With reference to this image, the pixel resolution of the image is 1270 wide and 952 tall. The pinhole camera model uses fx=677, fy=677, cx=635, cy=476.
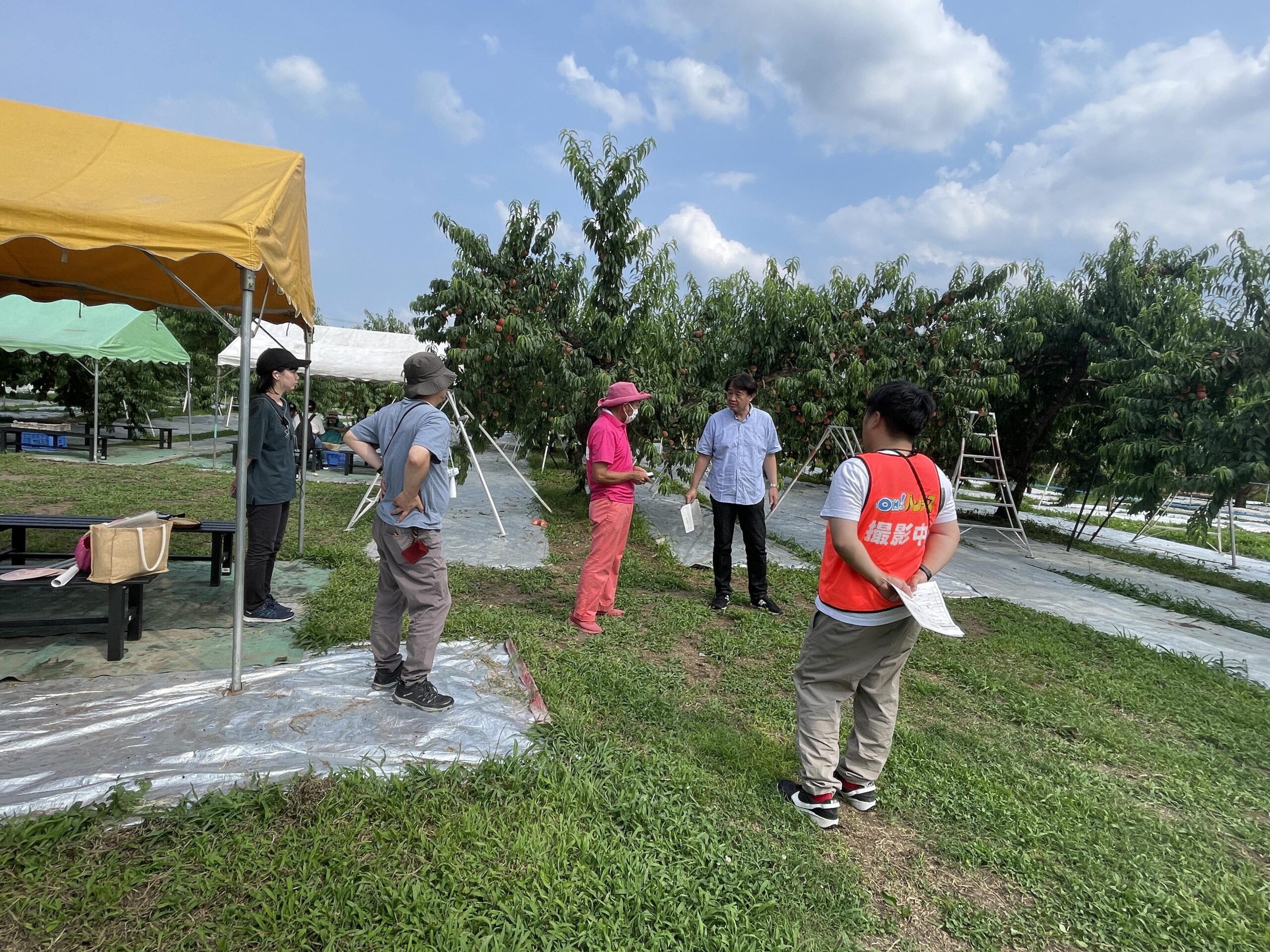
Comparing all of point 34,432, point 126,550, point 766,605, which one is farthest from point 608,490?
point 34,432

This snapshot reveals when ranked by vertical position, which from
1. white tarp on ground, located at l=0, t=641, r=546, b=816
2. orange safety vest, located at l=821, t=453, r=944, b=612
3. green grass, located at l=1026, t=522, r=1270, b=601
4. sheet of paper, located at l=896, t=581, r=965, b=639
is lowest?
white tarp on ground, located at l=0, t=641, r=546, b=816

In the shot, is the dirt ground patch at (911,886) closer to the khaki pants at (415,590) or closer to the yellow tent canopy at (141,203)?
the khaki pants at (415,590)

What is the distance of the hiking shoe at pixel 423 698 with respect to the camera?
3.30 meters

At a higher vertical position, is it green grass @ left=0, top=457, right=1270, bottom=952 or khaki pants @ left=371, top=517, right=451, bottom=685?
khaki pants @ left=371, top=517, right=451, bottom=685

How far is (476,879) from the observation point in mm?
2199

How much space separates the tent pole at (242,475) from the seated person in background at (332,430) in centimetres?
1279

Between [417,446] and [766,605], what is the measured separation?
3756 mm

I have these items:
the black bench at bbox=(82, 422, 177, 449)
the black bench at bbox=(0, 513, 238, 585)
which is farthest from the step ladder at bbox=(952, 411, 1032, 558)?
the black bench at bbox=(82, 422, 177, 449)

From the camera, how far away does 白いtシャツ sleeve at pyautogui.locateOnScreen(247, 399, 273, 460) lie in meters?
4.30

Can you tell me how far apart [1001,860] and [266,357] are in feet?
15.7

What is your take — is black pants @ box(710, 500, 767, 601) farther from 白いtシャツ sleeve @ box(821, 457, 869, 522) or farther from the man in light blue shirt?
白いtシャツ sleeve @ box(821, 457, 869, 522)

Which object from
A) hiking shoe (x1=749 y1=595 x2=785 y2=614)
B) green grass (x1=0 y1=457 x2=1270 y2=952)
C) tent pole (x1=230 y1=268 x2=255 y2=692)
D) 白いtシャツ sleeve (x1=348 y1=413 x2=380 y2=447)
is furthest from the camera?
hiking shoe (x1=749 y1=595 x2=785 y2=614)

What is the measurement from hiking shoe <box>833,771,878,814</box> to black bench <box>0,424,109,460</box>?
589 inches

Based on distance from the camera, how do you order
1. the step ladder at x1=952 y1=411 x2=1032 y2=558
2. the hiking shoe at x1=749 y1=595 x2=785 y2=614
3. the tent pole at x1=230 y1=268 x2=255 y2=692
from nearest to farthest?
the tent pole at x1=230 y1=268 x2=255 y2=692 → the hiking shoe at x1=749 y1=595 x2=785 y2=614 → the step ladder at x1=952 y1=411 x2=1032 y2=558
